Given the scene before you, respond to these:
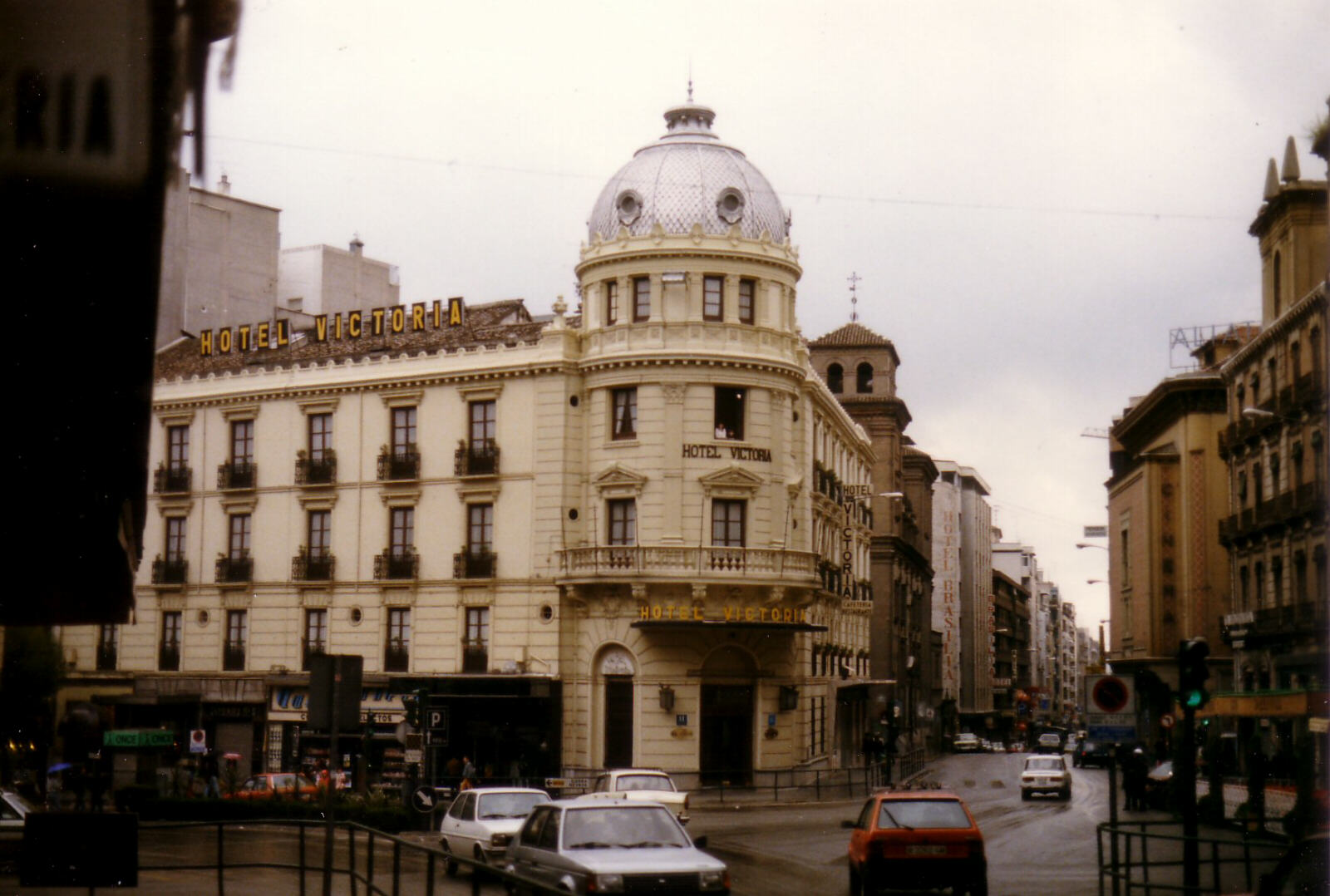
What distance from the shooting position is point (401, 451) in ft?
173

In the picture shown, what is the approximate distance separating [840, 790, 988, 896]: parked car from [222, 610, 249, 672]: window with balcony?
124 ft

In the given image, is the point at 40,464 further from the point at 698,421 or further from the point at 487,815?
the point at 698,421

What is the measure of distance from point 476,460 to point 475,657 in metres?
6.42

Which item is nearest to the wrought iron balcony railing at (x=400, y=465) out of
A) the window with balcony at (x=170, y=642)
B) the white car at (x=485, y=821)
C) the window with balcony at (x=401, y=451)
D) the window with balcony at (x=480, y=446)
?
the window with balcony at (x=401, y=451)

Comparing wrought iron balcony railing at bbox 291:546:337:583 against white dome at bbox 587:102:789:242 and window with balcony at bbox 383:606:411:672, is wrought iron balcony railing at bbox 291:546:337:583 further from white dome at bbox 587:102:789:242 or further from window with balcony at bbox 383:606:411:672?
white dome at bbox 587:102:789:242

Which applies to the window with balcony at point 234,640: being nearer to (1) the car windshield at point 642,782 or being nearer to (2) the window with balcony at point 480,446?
(2) the window with balcony at point 480,446

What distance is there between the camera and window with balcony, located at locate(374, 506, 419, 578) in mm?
52031

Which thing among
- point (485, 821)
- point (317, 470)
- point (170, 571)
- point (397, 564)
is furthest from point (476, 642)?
point (485, 821)

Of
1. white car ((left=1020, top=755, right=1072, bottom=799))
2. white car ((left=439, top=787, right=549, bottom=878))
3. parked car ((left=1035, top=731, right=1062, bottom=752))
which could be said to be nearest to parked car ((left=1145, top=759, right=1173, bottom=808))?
white car ((left=1020, top=755, right=1072, bottom=799))

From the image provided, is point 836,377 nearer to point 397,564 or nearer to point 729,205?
point 729,205

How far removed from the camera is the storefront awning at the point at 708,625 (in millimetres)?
47719

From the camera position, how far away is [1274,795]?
3062 cm

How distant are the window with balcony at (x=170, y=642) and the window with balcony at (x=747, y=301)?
22.7 meters

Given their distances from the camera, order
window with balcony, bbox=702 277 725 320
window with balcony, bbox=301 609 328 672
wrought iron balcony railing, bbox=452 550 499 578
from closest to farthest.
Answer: window with balcony, bbox=702 277 725 320, wrought iron balcony railing, bbox=452 550 499 578, window with balcony, bbox=301 609 328 672
